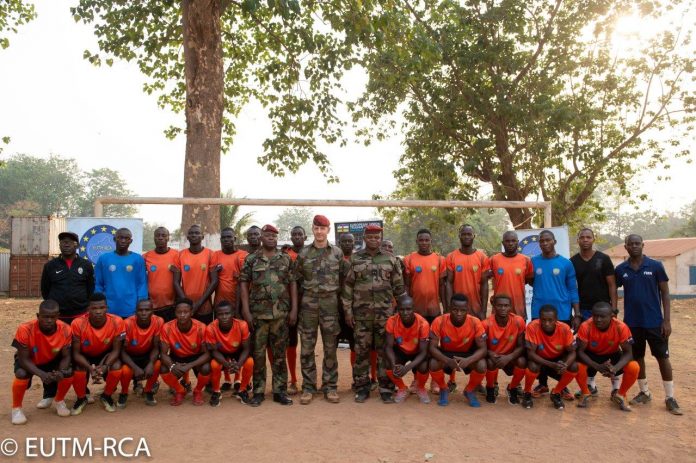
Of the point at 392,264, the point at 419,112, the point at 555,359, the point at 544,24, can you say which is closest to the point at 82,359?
the point at 392,264

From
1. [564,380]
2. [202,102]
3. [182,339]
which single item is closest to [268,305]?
[182,339]

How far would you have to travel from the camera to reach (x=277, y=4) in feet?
26.1

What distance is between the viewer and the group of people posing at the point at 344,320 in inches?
233

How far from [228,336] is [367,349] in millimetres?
1516

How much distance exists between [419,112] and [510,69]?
2.75 meters

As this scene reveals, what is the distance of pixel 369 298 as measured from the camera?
6.25 meters

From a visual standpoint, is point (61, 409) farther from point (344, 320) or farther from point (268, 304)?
point (344, 320)

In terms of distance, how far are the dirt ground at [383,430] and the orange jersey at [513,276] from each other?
1111 mm

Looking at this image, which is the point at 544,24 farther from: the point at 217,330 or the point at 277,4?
the point at 217,330

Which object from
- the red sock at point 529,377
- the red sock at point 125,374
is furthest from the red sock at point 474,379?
the red sock at point 125,374

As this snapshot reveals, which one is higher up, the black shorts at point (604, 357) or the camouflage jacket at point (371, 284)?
the camouflage jacket at point (371, 284)

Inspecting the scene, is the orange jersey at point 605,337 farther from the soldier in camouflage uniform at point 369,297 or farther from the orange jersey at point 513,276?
the soldier in camouflage uniform at point 369,297

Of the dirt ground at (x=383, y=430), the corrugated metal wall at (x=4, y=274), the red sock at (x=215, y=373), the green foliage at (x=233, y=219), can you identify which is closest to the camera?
the dirt ground at (x=383, y=430)

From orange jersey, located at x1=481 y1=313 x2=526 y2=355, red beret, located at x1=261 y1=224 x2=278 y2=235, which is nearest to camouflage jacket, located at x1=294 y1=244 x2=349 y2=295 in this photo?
red beret, located at x1=261 y1=224 x2=278 y2=235
